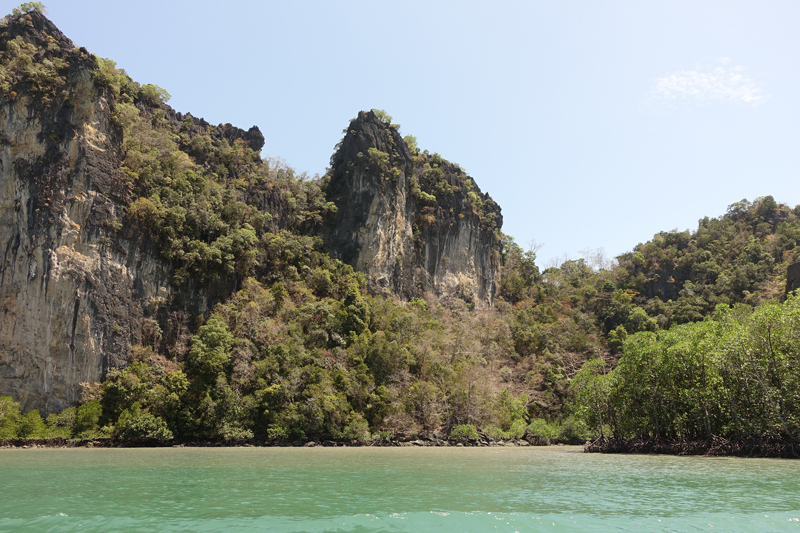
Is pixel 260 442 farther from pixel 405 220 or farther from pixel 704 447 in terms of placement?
pixel 405 220

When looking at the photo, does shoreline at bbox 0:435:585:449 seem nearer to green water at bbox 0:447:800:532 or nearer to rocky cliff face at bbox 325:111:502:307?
green water at bbox 0:447:800:532

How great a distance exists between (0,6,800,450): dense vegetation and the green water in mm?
6110

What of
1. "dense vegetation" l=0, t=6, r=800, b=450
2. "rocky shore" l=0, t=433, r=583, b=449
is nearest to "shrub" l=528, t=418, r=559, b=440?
"dense vegetation" l=0, t=6, r=800, b=450

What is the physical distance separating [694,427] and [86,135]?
39223 mm

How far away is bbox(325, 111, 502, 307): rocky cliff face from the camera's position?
5056 centimetres

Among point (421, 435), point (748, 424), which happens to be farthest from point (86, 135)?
point (748, 424)

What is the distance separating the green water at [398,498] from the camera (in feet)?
25.1

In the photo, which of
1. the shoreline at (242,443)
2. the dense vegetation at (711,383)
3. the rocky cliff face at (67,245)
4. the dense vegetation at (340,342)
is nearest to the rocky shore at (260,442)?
the shoreline at (242,443)

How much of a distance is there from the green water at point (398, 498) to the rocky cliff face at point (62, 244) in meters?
16.2

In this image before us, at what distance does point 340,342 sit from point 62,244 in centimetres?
1926

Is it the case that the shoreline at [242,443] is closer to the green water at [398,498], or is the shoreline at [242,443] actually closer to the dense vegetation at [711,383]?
the dense vegetation at [711,383]

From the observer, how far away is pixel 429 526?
751cm

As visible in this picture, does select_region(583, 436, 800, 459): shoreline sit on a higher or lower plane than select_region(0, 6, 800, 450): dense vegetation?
lower

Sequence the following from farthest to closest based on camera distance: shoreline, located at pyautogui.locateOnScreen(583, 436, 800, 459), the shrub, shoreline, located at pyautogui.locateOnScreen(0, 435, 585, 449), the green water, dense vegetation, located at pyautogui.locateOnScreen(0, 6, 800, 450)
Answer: the shrub
shoreline, located at pyautogui.locateOnScreen(0, 435, 585, 449)
dense vegetation, located at pyautogui.locateOnScreen(0, 6, 800, 450)
shoreline, located at pyautogui.locateOnScreen(583, 436, 800, 459)
the green water
